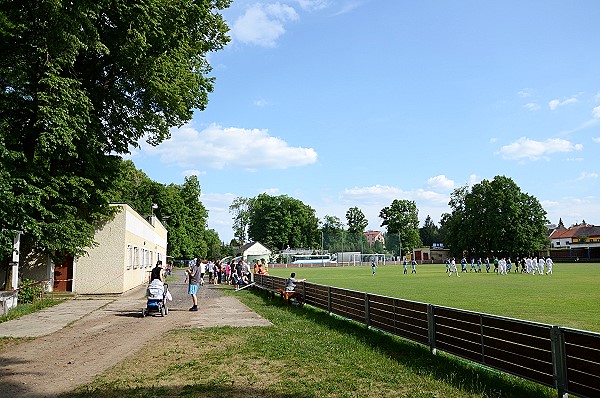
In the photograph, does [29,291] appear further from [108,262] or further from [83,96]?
[83,96]

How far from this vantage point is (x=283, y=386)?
7113mm

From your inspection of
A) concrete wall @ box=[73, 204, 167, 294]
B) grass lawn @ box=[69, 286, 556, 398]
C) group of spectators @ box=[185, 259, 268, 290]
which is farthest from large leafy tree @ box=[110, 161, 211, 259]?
grass lawn @ box=[69, 286, 556, 398]

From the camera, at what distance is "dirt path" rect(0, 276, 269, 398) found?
25.1 feet

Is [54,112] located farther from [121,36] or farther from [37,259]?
[37,259]

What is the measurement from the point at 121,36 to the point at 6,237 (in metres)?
8.43

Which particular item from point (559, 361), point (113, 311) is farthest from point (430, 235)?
point (559, 361)

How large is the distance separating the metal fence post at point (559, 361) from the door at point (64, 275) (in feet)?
74.5

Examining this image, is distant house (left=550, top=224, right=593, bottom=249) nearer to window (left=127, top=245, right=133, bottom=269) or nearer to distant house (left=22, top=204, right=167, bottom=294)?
window (left=127, top=245, right=133, bottom=269)

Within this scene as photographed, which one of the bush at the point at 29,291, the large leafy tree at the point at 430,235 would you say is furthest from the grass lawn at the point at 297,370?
the large leafy tree at the point at 430,235

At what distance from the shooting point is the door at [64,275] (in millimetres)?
A: 24250

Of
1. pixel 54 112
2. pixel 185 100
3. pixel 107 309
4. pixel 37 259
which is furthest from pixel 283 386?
pixel 37 259

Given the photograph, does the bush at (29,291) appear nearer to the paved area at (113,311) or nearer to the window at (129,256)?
the paved area at (113,311)

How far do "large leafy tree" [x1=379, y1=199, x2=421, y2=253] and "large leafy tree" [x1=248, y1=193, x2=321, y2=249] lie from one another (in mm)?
17604

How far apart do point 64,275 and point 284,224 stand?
310 feet
